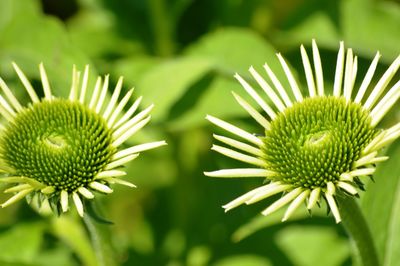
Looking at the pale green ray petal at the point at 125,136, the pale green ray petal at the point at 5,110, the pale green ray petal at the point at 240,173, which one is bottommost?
the pale green ray petal at the point at 240,173

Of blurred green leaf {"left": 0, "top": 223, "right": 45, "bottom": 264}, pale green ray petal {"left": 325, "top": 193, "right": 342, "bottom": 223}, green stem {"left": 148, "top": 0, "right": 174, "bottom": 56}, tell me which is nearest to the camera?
pale green ray petal {"left": 325, "top": 193, "right": 342, "bottom": 223}

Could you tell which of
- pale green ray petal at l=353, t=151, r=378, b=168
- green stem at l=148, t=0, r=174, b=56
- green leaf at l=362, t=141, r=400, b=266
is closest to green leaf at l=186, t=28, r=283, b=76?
Answer: green stem at l=148, t=0, r=174, b=56

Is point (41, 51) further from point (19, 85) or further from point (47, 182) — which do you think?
point (47, 182)

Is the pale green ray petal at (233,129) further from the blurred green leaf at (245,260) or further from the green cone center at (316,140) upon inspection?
the blurred green leaf at (245,260)

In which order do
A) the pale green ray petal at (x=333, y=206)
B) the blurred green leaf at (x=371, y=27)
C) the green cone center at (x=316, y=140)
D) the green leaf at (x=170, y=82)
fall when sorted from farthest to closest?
the blurred green leaf at (x=371, y=27) → the green leaf at (x=170, y=82) → the green cone center at (x=316, y=140) → the pale green ray petal at (x=333, y=206)

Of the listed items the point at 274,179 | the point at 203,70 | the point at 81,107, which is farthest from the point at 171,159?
the point at 274,179

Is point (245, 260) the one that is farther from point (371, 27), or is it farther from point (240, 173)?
point (240, 173)

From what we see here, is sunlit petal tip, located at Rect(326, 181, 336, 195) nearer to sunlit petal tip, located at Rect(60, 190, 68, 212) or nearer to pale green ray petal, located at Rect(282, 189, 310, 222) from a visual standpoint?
pale green ray petal, located at Rect(282, 189, 310, 222)

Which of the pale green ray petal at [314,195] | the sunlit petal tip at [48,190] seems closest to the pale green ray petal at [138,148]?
the sunlit petal tip at [48,190]
